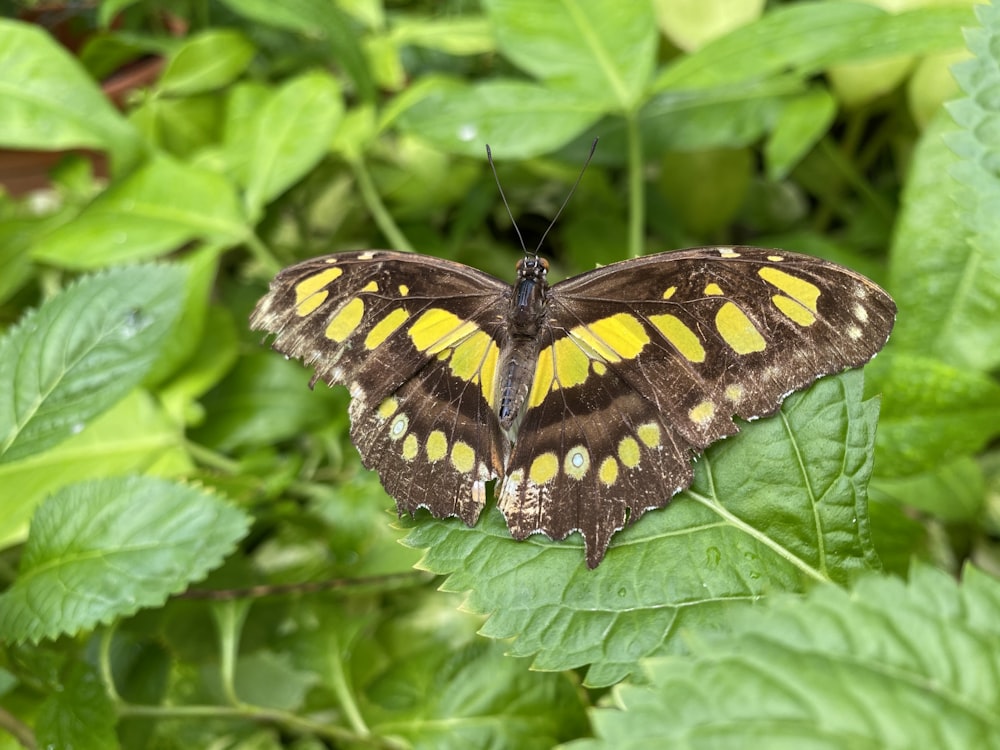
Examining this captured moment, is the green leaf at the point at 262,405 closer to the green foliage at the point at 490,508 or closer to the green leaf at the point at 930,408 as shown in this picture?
the green foliage at the point at 490,508

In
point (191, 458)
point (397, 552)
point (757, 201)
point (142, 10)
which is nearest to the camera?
point (397, 552)

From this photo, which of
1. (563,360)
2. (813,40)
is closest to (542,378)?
(563,360)

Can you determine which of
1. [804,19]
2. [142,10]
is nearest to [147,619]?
[804,19]

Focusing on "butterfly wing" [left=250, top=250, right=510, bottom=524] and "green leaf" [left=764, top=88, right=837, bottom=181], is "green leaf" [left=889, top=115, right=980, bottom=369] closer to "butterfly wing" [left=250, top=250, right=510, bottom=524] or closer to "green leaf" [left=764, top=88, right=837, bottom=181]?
"green leaf" [left=764, top=88, right=837, bottom=181]

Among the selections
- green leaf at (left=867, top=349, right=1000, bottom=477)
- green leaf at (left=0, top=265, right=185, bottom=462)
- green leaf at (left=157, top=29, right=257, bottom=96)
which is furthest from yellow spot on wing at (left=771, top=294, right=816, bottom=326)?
green leaf at (left=157, top=29, right=257, bottom=96)

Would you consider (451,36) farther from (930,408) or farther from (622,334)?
(930,408)

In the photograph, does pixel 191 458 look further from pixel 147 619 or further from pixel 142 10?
pixel 142 10

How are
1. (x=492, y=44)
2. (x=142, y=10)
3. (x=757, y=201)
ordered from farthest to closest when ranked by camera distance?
(x=142, y=10) → (x=757, y=201) → (x=492, y=44)
